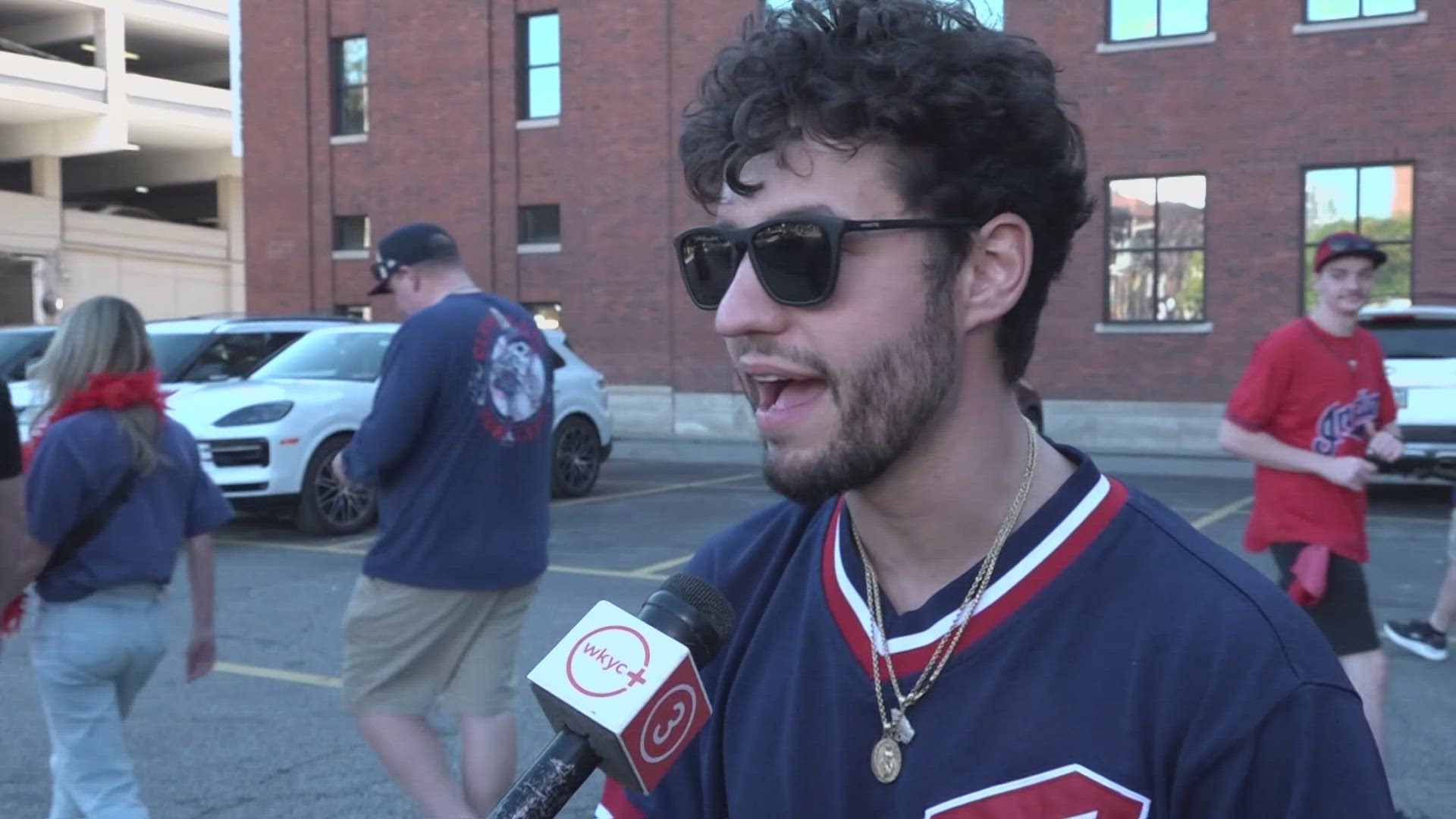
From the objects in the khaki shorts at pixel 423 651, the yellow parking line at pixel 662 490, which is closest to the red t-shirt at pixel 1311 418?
the khaki shorts at pixel 423 651

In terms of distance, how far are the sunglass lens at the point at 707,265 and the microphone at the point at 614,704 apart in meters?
0.43

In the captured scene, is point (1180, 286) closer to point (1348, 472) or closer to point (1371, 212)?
point (1371, 212)

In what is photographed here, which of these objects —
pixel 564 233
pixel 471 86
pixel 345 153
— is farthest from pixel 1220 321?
pixel 345 153

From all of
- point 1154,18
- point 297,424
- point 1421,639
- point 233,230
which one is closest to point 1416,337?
point 1421,639

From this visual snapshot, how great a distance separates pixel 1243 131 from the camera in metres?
18.9

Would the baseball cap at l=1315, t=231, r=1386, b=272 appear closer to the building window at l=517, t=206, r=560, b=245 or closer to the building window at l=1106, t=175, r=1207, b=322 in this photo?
the building window at l=1106, t=175, r=1207, b=322

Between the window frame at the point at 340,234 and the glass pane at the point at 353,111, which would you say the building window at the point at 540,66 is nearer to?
the glass pane at the point at 353,111

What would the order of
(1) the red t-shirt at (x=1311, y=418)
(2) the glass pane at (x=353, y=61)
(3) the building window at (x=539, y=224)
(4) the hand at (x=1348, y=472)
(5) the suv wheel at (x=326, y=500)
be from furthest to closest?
1. (2) the glass pane at (x=353, y=61)
2. (3) the building window at (x=539, y=224)
3. (5) the suv wheel at (x=326, y=500)
4. (1) the red t-shirt at (x=1311, y=418)
5. (4) the hand at (x=1348, y=472)

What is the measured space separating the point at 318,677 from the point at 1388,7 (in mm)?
16486

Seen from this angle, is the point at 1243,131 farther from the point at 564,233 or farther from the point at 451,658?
the point at 451,658

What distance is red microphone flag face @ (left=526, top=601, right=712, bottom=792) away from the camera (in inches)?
59.2

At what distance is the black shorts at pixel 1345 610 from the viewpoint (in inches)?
177

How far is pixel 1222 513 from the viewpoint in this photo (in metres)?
12.6

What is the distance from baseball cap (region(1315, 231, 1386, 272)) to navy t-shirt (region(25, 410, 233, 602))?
3.59 m
